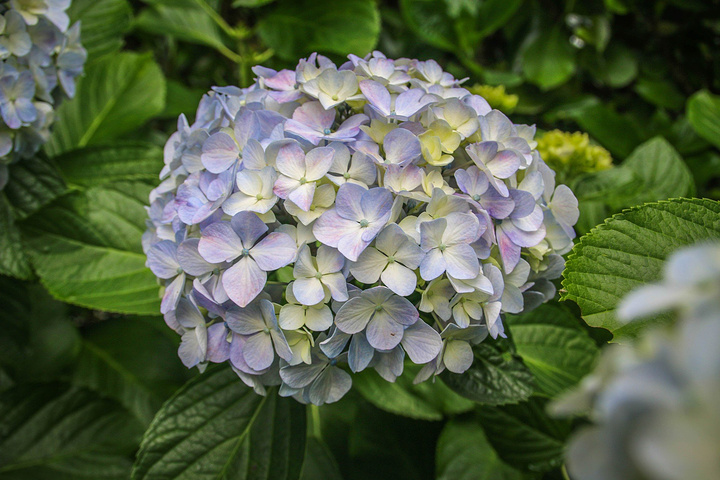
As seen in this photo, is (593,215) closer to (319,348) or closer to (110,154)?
(319,348)

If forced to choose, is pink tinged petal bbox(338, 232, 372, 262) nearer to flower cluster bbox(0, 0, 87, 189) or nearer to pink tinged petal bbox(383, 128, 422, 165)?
pink tinged petal bbox(383, 128, 422, 165)

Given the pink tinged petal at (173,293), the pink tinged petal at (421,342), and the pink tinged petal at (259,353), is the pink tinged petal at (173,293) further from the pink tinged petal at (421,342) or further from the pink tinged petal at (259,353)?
the pink tinged petal at (421,342)

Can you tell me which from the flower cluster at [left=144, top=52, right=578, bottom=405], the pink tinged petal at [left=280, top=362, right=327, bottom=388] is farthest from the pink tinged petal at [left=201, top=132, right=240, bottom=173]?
the pink tinged petal at [left=280, top=362, right=327, bottom=388]

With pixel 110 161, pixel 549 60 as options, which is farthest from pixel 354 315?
pixel 549 60

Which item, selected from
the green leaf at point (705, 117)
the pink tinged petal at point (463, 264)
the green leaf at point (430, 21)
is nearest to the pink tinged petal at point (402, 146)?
the pink tinged petal at point (463, 264)

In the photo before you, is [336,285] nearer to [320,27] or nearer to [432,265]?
[432,265]

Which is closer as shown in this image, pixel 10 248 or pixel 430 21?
pixel 10 248

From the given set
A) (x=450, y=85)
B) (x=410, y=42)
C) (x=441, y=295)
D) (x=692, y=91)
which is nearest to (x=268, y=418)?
(x=441, y=295)
